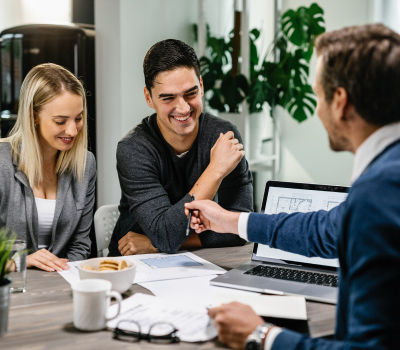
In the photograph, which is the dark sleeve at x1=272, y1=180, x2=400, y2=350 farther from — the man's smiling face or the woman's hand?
the man's smiling face

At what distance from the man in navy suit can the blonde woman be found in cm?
104

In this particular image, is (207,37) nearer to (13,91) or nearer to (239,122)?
(239,122)

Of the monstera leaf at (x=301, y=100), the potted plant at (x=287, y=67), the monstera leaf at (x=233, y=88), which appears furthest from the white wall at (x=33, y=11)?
the monstera leaf at (x=301, y=100)

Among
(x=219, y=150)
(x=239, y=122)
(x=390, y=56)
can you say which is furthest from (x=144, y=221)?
(x=239, y=122)

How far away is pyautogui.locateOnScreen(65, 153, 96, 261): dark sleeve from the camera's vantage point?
1.83m

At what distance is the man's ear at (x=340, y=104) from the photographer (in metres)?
0.81

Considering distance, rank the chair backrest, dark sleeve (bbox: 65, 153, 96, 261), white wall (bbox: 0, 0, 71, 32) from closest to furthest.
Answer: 1. dark sleeve (bbox: 65, 153, 96, 261)
2. the chair backrest
3. white wall (bbox: 0, 0, 71, 32)

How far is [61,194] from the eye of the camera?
72.1 inches

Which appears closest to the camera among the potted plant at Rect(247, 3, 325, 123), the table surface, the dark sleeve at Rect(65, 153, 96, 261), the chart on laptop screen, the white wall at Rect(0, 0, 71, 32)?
the table surface

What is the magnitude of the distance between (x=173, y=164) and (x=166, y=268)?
21.6 inches

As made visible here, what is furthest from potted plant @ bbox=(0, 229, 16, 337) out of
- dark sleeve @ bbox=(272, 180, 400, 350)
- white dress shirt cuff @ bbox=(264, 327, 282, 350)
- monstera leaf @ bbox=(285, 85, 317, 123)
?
monstera leaf @ bbox=(285, 85, 317, 123)

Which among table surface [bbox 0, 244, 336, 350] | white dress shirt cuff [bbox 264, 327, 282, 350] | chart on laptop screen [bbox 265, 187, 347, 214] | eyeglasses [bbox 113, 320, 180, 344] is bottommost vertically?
table surface [bbox 0, 244, 336, 350]

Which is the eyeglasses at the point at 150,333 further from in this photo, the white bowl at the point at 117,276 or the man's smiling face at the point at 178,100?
the man's smiling face at the point at 178,100

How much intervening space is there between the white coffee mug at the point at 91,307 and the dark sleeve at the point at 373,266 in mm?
461
